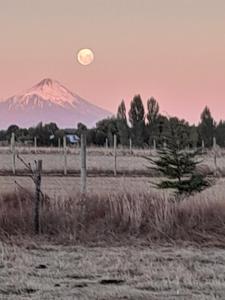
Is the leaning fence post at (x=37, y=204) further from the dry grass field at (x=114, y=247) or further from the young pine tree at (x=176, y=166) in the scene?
the young pine tree at (x=176, y=166)

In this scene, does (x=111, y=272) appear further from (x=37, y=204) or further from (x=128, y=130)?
(x=128, y=130)

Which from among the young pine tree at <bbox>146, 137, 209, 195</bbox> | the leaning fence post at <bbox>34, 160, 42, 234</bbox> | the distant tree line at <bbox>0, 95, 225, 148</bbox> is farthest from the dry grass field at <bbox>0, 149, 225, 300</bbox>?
the distant tree line at <bbox>0, 95, 225, 148</bbox>

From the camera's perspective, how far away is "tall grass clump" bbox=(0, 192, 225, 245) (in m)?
9.79

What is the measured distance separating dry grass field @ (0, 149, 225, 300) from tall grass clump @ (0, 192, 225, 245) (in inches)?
0.6

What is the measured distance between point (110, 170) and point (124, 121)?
63.5m

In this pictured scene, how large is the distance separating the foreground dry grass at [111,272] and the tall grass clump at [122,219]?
23.4 inches

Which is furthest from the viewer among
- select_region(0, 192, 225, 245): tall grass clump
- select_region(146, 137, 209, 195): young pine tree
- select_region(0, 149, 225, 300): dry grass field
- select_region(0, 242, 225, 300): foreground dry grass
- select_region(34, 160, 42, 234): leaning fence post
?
select_region(146, 137, 209, 195): young pine tree

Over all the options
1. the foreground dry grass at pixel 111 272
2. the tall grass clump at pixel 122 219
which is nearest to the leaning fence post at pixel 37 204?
the tall grass clump at pixel 122 219

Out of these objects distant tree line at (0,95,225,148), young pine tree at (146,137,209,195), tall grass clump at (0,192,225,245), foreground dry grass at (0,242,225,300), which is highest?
distant tree line at (0,95,225,148)

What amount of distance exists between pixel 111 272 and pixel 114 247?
Result: 5.94 ft

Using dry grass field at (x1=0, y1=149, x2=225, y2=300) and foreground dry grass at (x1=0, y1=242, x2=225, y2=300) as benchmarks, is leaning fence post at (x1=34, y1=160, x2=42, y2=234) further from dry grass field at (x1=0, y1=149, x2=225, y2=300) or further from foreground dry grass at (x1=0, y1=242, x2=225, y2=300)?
foreground dry grass at (x1=0, y1=242, x2=225, y2=300)

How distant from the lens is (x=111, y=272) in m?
7.44

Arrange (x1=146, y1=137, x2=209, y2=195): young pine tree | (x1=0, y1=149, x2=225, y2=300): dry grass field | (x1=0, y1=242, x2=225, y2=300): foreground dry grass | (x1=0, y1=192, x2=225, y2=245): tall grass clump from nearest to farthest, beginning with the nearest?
(x1=0, y1=242, x2=225, y2=300): foreground dry grass < (x1=0, y1=149, x2=225, y2=300): dry grass field < (x1=0, y1=192, x2=225, y2=245): tall grass clump < (x1=146, y1=137, x2=209, y2=195): young pine tree

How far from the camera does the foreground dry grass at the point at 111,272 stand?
6293 mm
